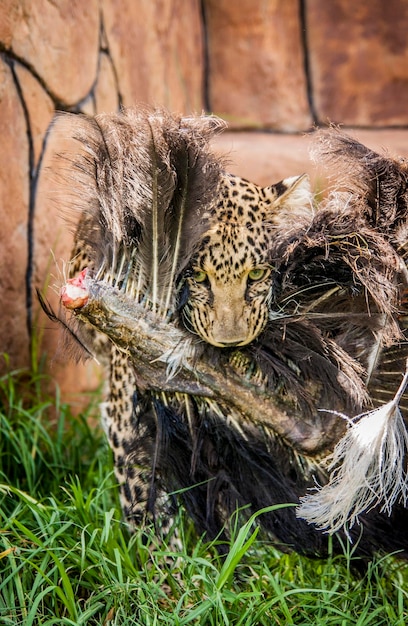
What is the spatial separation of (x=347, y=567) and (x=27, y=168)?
214cm

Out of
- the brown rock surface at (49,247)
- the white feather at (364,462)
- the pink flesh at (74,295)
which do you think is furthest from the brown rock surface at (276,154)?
the white feather at (364,462)

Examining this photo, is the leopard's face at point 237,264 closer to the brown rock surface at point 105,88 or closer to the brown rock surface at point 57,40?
the brown rock surface at point 57,40

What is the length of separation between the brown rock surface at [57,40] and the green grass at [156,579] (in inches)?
72.3

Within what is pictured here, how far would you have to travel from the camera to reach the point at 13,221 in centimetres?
349

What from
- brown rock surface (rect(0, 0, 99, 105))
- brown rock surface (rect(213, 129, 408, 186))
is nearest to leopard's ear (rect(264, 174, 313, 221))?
brown rock surface (rect(0, 0, 99, 105))

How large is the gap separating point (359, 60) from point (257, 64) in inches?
28.7

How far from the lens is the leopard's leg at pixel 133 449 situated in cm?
258

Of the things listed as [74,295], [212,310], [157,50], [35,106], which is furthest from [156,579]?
→ [157,50]

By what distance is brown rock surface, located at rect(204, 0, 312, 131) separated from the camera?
5.79 m

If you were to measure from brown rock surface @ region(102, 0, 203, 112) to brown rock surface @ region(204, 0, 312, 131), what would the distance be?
0.52 feet

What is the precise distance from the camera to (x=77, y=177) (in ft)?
7.83

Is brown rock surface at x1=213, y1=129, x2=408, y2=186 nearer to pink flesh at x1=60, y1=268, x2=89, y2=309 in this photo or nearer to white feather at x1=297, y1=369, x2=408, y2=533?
pink flesh at x1=60, y1=268, x2=89, y2=309

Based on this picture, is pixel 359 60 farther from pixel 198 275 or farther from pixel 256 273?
pixel 198 275

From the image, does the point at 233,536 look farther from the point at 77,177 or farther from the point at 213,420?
the point at 77,177
